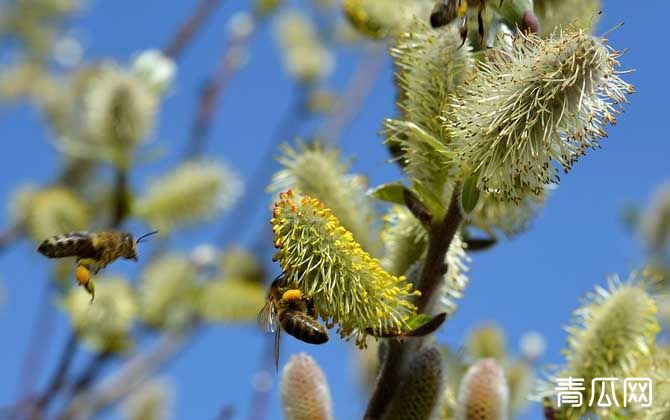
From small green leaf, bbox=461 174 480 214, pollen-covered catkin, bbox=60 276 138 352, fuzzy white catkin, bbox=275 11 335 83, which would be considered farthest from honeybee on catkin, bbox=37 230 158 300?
fuzzy white catkin, bbox=275 11 335 83

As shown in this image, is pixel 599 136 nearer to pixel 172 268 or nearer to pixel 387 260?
pixel 387 260

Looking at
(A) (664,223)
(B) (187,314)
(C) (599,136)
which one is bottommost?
(C) (599,136)

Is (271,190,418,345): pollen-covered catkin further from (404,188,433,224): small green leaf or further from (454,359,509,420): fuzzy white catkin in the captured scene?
(454,359,509,420): fuzzy white catkin

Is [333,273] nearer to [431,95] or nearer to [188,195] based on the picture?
[431,95]

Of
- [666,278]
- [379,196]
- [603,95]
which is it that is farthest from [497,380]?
[666,278]

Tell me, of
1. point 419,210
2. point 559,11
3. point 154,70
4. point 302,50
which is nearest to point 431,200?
point 419,210
